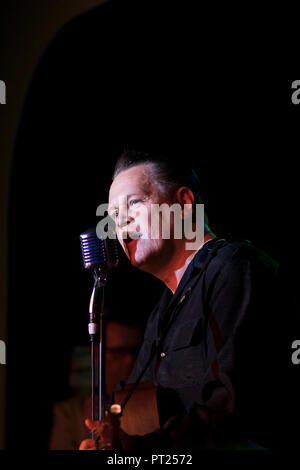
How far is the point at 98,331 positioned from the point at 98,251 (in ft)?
1.04

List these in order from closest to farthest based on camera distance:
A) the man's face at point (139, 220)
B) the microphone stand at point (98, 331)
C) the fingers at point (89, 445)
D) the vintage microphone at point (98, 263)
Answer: the fingers at point (89, 445)
the microphone stand at point (98, 331)
the vintage microphone at point (98, 263)
the man's face at point (139, 220)

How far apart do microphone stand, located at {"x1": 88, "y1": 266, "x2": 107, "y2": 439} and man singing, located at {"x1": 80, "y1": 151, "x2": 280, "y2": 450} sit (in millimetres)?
211

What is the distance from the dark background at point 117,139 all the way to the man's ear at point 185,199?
42 cm

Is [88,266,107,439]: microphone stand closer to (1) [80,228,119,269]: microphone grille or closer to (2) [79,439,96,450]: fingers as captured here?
(1) [80,228,119,269]: microphone grille

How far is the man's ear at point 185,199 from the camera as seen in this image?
7.04 ft

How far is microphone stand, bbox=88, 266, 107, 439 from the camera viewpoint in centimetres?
163

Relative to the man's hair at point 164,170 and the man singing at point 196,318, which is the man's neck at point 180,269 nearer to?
the man singing at point 196,318

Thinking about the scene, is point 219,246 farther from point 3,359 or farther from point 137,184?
point 3,359

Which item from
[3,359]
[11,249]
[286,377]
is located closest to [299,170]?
[286,377]

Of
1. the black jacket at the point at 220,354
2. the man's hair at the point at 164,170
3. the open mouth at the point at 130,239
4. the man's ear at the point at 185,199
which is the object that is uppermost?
the man's hair at the point at 164,170

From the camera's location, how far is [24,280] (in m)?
2.85

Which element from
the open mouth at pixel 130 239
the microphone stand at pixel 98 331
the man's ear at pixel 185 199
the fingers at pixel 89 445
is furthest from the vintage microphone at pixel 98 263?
the man's ear at pixel 185 199

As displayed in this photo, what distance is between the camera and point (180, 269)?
2129mm

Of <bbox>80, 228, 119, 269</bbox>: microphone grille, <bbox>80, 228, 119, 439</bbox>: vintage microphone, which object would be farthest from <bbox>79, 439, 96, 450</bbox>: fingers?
<bbox>80, 228, 119, 269</bbox>: microphone grille
